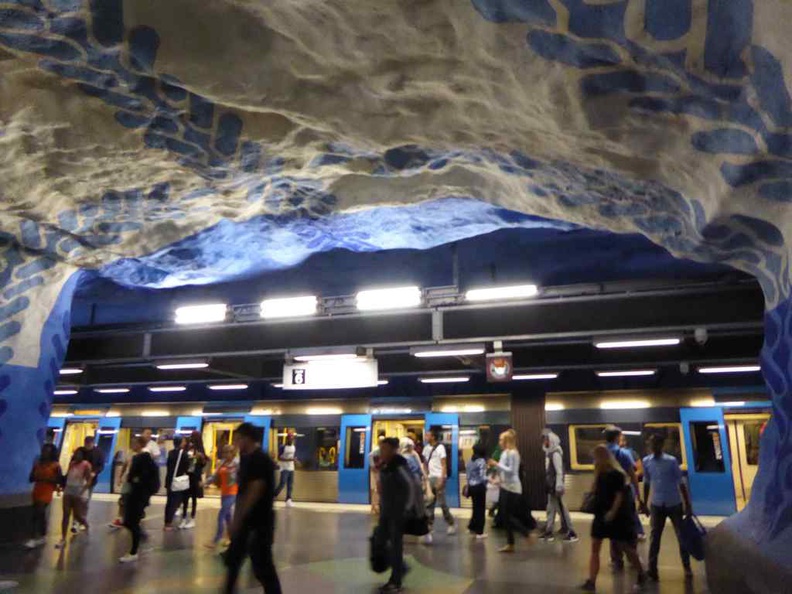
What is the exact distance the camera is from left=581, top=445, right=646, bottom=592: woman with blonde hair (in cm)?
555

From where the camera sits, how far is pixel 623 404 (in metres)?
13.1

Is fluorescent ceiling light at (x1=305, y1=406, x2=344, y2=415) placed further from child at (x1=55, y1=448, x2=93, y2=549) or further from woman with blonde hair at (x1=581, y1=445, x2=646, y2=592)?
woman with blonde hair at (x1=581, y1=445, x2=646, y2=592)

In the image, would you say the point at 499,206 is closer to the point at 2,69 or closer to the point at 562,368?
the point at 2,69

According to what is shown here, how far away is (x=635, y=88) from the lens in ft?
12.5

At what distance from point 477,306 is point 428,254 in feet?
3.86

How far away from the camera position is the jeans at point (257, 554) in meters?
4.23

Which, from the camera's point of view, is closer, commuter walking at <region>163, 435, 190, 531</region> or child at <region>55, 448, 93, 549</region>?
child at <region>55, 448, 93, 549</region>

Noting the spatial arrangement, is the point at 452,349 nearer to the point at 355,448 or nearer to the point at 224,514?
the point at 224,514

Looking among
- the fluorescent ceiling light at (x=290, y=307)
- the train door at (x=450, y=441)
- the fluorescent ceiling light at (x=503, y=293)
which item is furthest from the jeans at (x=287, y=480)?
the fluorescent ceiling light at (x=503, y=293)

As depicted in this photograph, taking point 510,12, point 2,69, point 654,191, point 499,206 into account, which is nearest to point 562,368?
point 499,206

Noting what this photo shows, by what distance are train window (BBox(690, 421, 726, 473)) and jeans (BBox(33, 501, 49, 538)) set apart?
1222cm

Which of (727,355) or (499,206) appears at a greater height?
(499,206)

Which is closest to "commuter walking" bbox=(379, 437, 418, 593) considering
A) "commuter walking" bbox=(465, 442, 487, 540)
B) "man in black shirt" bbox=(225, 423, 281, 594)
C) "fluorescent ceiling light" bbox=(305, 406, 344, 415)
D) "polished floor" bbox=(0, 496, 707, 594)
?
"polished floor" bbox=(0, 496, 707, 594)

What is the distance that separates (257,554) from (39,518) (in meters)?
5.33
